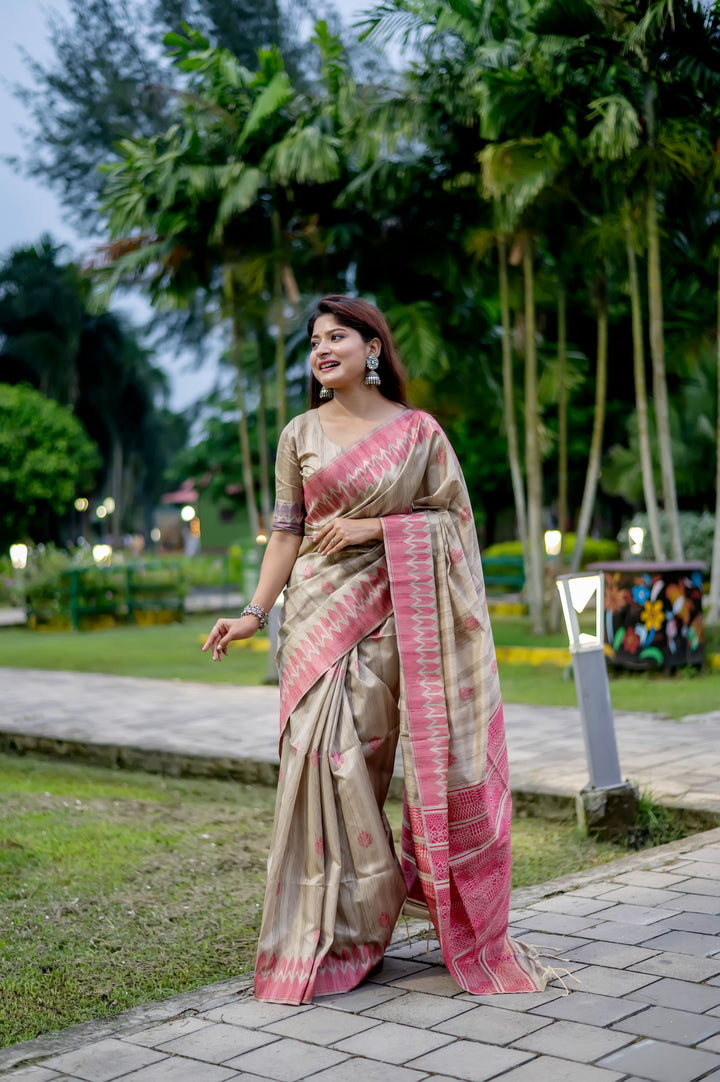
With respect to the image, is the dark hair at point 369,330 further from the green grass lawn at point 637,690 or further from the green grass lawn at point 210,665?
the green grass lawn at point 210,665

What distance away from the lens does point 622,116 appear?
11.2 meters

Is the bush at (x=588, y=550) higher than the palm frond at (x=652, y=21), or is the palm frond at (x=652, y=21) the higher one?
the palm frond at (x=652, y=21)

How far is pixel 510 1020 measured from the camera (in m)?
3.14

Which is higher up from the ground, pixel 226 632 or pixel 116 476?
pixel 116 476

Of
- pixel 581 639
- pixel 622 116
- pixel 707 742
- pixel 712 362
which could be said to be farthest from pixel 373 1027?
pixel 712 362

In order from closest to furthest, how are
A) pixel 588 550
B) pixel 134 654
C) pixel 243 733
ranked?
pixel 243 733, pixel 134 654, pixel 588 550

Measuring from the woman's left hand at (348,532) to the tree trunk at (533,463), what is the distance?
1064cm

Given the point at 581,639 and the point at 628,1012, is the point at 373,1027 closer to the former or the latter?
the point at 628,1012

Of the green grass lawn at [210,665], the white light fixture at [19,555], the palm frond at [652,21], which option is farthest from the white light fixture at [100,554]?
the palm frond at [652,21]

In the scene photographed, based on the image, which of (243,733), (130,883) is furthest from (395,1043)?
(243,733)

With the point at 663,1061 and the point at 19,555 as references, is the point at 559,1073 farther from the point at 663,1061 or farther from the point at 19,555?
the point at 19,555

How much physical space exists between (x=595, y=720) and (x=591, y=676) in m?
0.18

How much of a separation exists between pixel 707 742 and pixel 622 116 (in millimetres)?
6366

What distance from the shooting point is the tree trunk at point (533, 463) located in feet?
46.4
